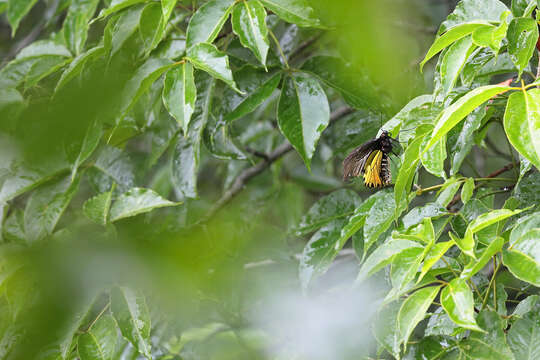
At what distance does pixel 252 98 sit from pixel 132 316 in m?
0.44

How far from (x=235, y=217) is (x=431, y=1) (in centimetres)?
91

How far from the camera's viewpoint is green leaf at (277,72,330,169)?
1010 millimetres

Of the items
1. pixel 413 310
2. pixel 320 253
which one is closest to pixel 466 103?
pixel 413 310

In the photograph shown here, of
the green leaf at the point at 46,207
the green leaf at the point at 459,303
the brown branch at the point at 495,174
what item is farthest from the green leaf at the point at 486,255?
the green leaf at the point at 46,207

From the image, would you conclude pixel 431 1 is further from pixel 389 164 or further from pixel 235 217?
pixel 389 164

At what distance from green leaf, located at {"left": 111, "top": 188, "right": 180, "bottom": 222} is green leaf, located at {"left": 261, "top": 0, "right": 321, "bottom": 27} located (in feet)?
1.31

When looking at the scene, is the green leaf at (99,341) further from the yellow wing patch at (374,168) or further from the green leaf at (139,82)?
the yellow wing patch at (374,168)

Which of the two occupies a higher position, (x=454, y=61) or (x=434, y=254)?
(x=454, y=61)

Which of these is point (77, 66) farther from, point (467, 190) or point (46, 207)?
point (467, 190)

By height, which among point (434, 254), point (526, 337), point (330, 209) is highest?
point (434, 254)

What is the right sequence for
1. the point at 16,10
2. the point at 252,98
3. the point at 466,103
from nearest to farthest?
the point at 466,103 → the point at 252,98 → the point at 16,10

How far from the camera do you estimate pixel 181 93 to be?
914 millimetres

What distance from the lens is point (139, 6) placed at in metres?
1.08

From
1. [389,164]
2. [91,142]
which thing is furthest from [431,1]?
[91,142]
